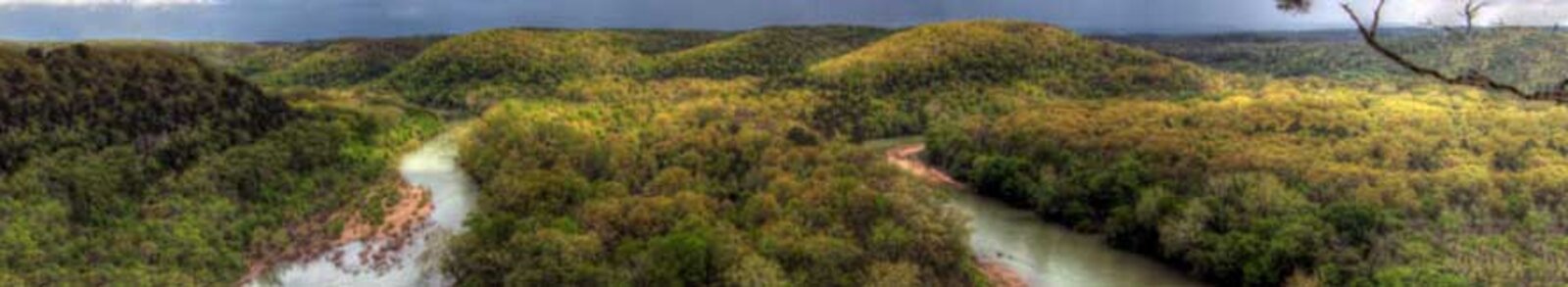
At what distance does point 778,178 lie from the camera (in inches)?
1925

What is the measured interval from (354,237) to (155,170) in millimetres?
9984

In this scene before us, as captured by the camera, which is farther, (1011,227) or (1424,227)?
(1011,227)

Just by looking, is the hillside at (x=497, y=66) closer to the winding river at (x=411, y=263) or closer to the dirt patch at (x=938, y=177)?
the dirt patch at (x=938, y=177)

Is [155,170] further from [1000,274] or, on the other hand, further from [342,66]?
[342,66]

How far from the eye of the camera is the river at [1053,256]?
44750 mm

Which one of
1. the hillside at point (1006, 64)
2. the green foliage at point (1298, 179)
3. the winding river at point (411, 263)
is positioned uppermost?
the hillside at point (1006, 64)

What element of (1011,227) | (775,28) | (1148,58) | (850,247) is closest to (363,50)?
(775,28)

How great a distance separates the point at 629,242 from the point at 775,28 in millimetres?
147085

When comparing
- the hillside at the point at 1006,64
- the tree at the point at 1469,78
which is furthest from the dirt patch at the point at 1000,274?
the hillside at the point at 1006,64

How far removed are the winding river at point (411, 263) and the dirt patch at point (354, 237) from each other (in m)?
0.41

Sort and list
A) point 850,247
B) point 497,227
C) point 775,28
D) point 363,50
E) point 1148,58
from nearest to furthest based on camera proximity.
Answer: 1. point 850,247
2. point 497,227
3. point 1148,58
4. point 363,50
5. point 775,28

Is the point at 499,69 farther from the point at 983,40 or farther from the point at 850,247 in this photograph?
the point at 850,247

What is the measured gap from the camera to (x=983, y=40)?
13525 cm

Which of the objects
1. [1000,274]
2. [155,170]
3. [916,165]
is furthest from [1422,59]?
[155,170]
